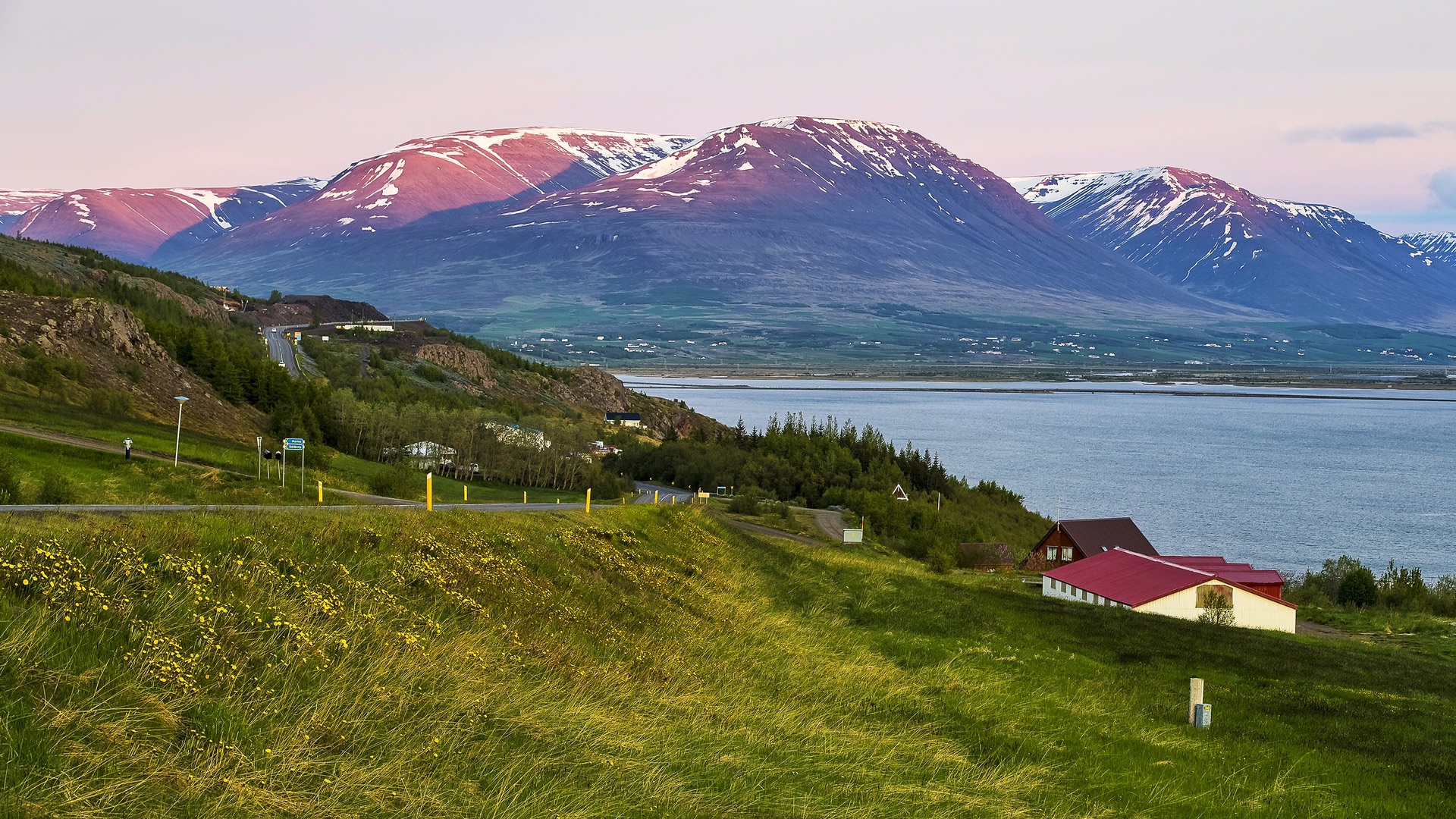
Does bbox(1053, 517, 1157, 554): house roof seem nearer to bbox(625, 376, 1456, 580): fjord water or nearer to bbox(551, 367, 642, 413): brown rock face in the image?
bbox(625, 376, 1456, 580): fjord water

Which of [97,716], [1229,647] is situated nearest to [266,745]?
[97,716]

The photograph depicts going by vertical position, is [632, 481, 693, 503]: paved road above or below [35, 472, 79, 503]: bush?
below

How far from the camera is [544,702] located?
11898 millimetres

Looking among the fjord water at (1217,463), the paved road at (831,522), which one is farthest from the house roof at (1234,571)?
the fjord water at (1217,463)

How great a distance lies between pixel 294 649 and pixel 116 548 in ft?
7.17

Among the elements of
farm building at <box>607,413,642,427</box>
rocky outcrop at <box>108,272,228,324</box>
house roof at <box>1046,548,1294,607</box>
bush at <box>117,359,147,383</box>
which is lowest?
farm building at <box>607,413,642,427</box>

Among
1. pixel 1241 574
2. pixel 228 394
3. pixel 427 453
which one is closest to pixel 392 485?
pixel 228 394

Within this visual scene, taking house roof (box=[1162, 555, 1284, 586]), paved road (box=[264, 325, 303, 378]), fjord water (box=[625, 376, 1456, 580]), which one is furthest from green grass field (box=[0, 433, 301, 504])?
fjord water (box=[625, 376, 1456, 580])

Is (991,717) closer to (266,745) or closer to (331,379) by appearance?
(266,745)

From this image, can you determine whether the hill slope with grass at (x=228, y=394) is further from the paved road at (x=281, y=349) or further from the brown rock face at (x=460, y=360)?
the paved road at (x=281, y=349)

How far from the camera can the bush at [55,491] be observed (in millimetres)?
21031

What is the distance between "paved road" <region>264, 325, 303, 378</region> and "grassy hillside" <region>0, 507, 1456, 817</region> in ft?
232

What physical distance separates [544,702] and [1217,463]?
11591cm

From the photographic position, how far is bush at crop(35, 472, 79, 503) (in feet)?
69.0
